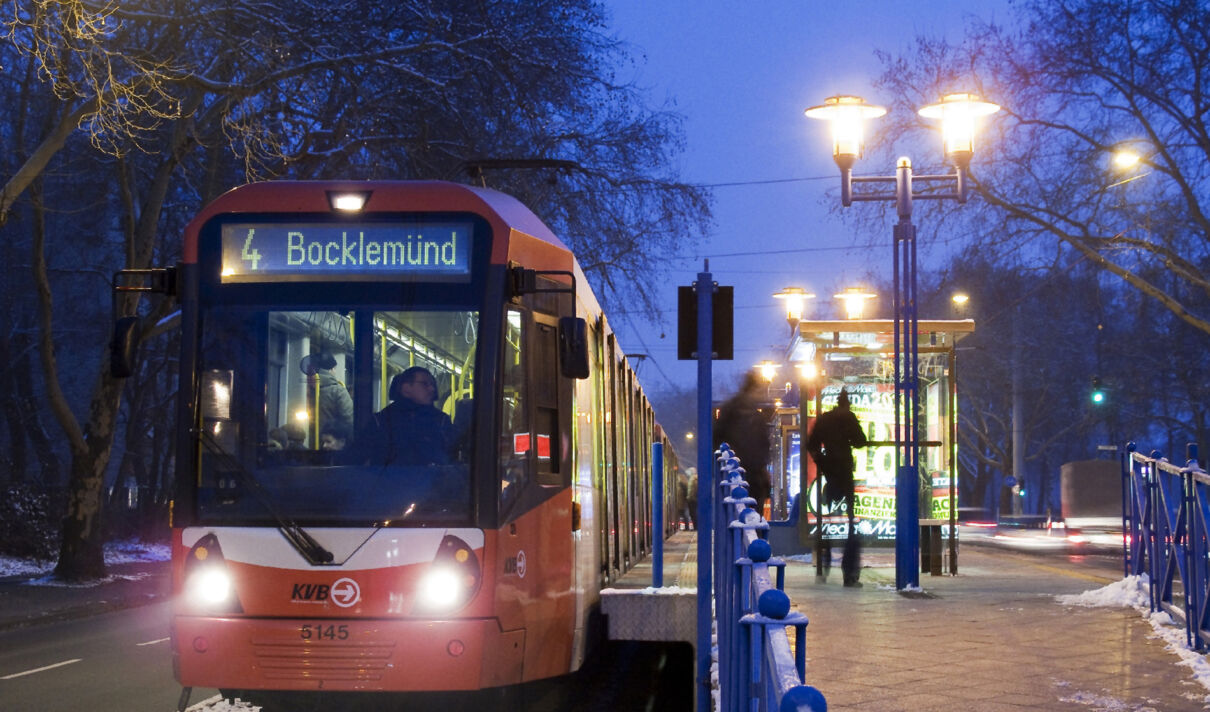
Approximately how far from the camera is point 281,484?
26.7 ft

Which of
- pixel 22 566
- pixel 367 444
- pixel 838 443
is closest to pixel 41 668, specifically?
pixel 367 444

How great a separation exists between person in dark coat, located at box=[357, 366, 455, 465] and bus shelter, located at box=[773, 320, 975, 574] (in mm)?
11844

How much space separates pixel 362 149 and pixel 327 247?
637 inches

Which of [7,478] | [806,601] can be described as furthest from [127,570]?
[806,601]

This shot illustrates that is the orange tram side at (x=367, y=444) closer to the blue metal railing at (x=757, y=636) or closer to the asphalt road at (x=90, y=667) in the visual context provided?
the blue metal railing at (x=757, y=636)

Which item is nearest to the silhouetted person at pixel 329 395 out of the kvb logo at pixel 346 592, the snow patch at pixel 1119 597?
the kvb logo at pixel 346 592

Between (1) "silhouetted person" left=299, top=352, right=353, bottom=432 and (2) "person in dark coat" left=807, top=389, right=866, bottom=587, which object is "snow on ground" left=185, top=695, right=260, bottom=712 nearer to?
(1) "silhouetted person" left=299, top=352, right=353, bottom=432

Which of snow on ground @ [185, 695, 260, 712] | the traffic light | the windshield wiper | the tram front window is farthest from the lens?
the traffic light

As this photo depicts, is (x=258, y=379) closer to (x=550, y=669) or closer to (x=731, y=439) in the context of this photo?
(x=550, y=669)

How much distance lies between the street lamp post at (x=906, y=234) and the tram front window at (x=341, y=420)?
302 inches

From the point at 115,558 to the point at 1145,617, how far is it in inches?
888

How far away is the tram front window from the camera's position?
8.08 meters

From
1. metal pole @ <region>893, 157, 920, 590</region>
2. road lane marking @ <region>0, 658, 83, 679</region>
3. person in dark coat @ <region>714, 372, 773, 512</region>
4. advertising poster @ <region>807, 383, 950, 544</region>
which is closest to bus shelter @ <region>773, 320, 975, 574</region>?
A: advertising poster @ <region>807, 383, 950, 544</region>

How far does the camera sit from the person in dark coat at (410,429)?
8141 mm
